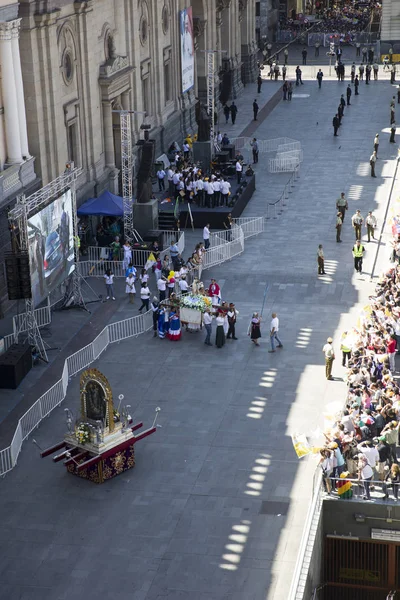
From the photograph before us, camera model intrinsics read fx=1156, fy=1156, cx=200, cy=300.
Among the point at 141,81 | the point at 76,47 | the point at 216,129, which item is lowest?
the point at 216,129

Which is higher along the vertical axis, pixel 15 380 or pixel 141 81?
pixel 141 81

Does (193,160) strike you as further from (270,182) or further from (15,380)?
(15,380)

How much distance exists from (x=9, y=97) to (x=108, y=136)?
12150 mm

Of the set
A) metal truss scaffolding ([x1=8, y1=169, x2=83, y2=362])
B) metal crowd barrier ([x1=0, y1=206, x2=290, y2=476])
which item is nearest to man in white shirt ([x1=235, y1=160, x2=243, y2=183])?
metal crowd barrier ([x1=0, y1=206, x2=290, y2=476])

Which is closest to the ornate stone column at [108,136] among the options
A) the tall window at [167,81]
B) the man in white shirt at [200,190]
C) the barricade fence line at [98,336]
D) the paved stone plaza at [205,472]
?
the man in white shirt at [200,190]

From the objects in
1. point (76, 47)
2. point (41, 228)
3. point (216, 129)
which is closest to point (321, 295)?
point (41, 228)

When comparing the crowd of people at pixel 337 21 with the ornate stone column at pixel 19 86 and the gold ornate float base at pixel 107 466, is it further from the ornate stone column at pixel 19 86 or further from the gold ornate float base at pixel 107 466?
the gold ornate float base at pixel 107 466

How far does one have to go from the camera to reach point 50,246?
121 feet

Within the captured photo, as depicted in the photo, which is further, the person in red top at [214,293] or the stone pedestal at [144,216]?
the stone pedestal at [144,216]

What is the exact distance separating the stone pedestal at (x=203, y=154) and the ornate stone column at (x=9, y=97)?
63.1 feet

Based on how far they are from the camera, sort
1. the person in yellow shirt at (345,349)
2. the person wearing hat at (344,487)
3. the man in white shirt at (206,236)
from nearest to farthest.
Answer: the person wearing hat at (344,487) → the person in yellow shirt at (345,349) → the man in white shirt at (206,236)

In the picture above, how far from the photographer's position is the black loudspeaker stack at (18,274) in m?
34.4

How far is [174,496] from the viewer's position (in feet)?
92.2

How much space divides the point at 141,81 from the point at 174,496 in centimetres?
3245
